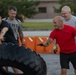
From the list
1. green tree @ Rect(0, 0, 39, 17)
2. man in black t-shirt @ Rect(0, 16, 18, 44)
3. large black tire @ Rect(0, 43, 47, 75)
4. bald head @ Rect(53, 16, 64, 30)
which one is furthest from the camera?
green tree @ Rect(0, 0, 39, 17)

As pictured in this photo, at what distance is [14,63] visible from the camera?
18.9ft

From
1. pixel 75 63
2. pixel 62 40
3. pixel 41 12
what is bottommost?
pixel 41 12

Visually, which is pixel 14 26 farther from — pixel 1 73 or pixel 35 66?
pixel 35 66

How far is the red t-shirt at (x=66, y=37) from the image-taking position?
8016 mm

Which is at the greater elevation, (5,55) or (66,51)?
(5,55)

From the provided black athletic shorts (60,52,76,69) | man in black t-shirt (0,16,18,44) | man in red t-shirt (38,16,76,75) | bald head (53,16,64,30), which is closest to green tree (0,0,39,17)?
man in black t-shirt (0,16,18,44)

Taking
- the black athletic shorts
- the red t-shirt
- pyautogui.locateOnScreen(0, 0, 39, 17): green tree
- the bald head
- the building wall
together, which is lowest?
the building wall

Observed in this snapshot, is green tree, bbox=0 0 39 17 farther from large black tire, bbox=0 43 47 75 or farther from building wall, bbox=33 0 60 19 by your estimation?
building wall, bbox=33 0 60 19

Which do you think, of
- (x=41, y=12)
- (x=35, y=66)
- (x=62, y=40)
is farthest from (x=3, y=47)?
(x=41, y=12)

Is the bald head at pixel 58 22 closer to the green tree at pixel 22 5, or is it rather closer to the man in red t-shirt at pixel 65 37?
the man in red t-shirt at pixel 65 37

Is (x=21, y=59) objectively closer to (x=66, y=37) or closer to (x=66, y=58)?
(x=66, y=37)

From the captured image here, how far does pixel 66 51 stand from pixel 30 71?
247 cm

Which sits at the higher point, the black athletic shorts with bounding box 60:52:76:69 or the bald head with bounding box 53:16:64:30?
the bald head with bounding box 53:16:64:30

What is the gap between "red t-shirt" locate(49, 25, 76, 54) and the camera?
8016 mm
